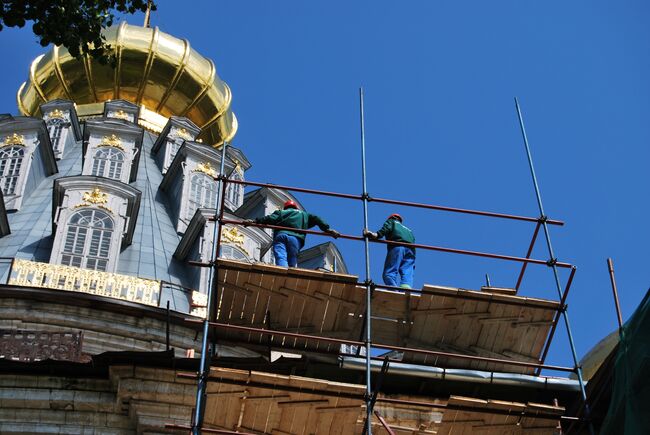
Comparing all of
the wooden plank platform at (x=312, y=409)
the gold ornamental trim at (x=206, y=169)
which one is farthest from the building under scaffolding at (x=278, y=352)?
the gold ornamental trim at (x=206, y=169)

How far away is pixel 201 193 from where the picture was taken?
33719mm

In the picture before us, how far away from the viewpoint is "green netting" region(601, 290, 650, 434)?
12.4 metres

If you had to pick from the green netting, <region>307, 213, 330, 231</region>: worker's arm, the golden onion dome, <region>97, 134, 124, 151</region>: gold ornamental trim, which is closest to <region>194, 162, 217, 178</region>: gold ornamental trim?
<region>97, 134, 124, 151</region>: gold ornamental trim

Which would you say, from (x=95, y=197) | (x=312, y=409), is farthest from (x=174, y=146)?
(x=312, y=409)

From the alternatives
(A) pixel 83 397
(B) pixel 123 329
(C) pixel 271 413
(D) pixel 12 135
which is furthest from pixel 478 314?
(D) pixel 12 135

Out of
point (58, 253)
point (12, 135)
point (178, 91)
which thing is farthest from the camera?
point (178, 91)

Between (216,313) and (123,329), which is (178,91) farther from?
(216,313)

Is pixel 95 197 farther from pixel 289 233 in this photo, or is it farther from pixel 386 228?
pixel 386 228

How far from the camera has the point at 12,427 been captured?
1692 centimetres

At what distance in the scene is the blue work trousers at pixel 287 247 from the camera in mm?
17781

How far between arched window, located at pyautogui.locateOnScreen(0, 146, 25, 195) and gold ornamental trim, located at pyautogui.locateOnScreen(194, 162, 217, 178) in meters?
4.55

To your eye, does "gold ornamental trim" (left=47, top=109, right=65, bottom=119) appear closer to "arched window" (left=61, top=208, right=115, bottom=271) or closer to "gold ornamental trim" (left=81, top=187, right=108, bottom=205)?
"gold ornamental trim" (left=81, top=187, right=108, bottom=205)

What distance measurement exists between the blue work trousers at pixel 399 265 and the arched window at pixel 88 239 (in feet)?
35.5

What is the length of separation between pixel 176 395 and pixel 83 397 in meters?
1.19
